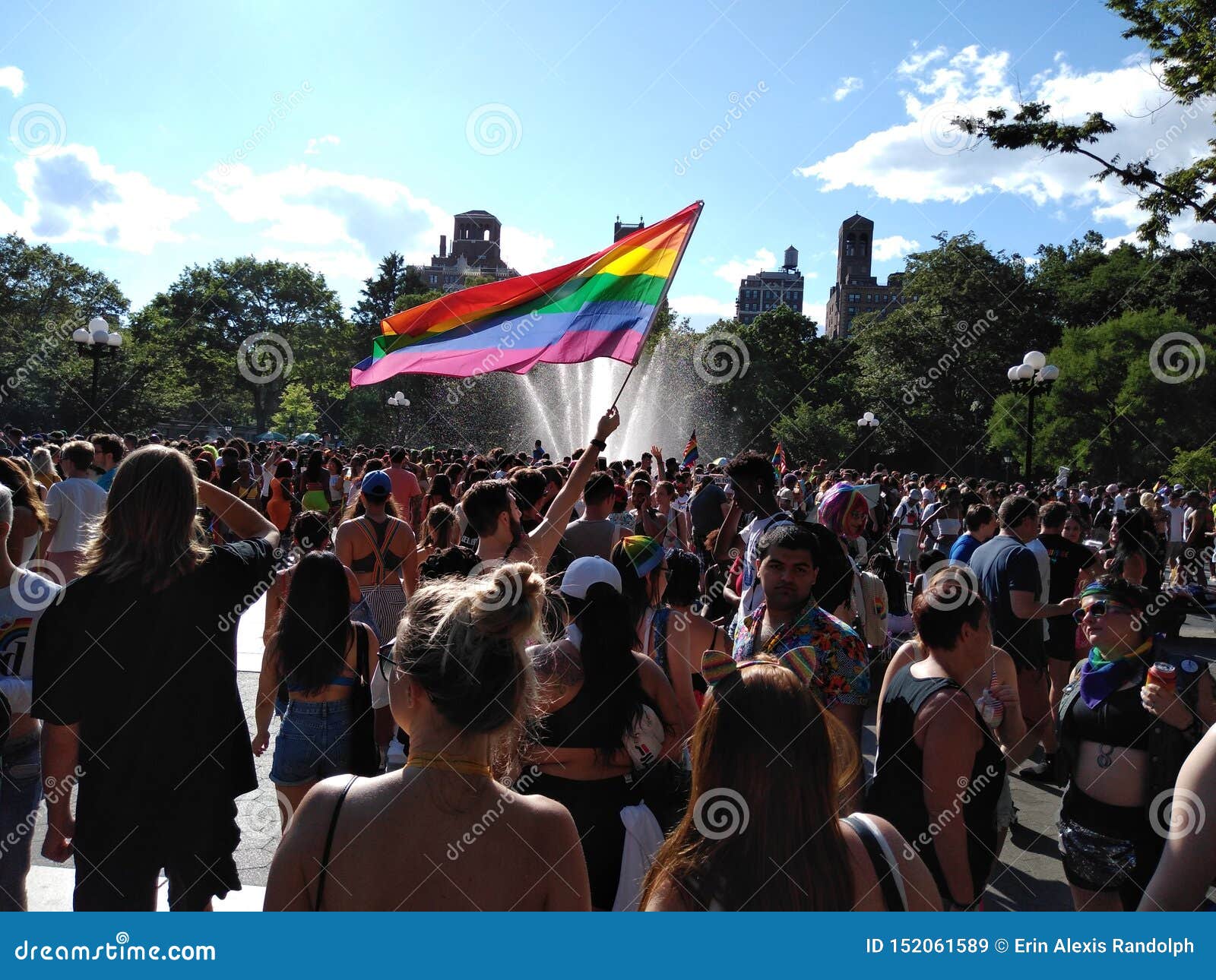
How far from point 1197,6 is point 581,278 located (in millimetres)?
11111

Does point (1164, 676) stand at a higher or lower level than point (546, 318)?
lower

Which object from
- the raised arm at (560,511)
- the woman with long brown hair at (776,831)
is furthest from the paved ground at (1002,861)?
the woman with long brown hair at (776,831)

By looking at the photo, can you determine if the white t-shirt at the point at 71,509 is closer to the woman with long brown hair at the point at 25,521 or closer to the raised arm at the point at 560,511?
the woman with long brown hair at the point at 25,521

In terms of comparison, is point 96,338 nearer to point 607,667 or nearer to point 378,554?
point 378,554

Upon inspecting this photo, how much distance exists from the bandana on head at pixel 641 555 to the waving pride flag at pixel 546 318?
13.6ft

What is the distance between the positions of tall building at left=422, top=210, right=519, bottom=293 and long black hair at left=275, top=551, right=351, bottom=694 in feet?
465

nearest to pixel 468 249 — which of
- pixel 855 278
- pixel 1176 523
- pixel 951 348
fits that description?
pixel 855 278

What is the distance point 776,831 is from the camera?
178 cm

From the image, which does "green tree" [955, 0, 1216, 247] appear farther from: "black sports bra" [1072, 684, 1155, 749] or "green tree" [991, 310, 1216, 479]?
"green tree" [991, 310, 1216, 479]

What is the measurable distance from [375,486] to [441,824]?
178 inches

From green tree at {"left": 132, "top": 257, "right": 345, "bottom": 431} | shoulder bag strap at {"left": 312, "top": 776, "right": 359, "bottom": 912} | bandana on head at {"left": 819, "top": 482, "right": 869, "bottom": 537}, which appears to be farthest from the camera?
green tree at {"left": 132, "top": 257, "right": 345, "bottom": 431}

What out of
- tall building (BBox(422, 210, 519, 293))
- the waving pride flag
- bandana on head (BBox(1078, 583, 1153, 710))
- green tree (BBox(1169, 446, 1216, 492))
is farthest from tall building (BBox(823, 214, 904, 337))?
bandana on head (BBox(1078, 583, 1153, 710))

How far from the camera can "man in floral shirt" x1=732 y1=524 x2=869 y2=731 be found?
10.9ft

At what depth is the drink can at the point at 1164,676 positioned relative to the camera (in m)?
3.19
